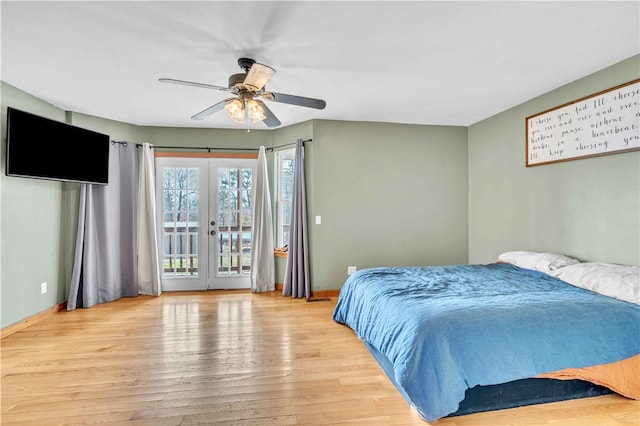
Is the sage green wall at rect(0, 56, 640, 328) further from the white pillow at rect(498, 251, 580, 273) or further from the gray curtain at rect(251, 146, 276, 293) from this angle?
the gray curtain at rect(251, 146, 276, 293)

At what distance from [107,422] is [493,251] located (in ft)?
13.8

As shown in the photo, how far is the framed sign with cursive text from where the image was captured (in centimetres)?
247

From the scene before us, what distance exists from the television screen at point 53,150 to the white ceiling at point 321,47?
0.34 meters

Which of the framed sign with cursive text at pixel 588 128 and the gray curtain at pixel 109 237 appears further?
the gray curtain at pixel 109 237

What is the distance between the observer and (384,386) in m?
2.13

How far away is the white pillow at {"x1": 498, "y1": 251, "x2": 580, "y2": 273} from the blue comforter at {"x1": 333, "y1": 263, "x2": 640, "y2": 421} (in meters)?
0.55

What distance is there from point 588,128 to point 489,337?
2.27 m

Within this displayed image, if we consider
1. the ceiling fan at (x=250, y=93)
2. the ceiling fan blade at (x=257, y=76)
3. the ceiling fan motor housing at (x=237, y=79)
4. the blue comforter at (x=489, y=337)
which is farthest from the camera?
the ceiling fan motor housing at (x=237, y=79)

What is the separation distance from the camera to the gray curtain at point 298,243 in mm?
4219

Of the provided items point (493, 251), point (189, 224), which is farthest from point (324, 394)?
point (189, 224)

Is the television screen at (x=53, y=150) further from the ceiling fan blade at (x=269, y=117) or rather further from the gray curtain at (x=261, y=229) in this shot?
the ceiling fan blade at (x=269, y=117)

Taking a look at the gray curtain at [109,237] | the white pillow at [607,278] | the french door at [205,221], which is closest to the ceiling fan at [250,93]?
the french door at [205,221]

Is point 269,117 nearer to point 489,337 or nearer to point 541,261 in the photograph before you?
point 489,337

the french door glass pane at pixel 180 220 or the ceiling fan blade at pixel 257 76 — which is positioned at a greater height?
the ceiling fan blade at pixel 257 76
